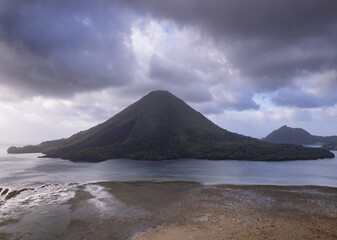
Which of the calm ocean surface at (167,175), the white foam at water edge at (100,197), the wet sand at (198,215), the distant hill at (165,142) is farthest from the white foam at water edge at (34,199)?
the distant hill at (165,142)

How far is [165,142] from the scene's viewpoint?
147875 millimetres

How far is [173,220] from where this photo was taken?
2412 cm

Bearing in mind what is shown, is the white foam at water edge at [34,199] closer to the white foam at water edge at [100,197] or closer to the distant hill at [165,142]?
the white foam at water edge at [100,197]

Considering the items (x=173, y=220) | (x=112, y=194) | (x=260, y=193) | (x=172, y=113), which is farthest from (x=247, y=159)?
(x=173, y=220)

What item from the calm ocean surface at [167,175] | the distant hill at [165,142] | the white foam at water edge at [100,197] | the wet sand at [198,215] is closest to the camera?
the wet sand at [198,215]

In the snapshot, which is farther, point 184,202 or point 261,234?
point 184,202

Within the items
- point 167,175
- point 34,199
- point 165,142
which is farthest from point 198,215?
point 165,142

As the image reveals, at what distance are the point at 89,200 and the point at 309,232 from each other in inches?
1049

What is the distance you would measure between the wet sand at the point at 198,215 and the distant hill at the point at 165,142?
86990mm

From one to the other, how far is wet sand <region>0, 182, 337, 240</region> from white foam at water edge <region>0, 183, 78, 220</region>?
233 cm

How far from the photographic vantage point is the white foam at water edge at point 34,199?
1091 inches

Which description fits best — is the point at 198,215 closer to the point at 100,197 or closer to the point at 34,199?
the point at 100,197

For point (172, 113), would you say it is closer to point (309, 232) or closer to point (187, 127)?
point (187, 127)

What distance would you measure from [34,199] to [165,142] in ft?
378
